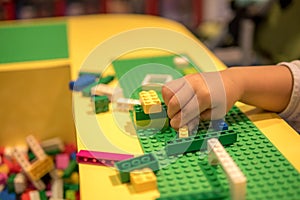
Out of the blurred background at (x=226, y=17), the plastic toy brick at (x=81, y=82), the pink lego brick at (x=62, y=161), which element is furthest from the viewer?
the blurred background at (x=226, y=17)

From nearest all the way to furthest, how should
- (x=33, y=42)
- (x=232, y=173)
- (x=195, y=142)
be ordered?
(x=232, y=173) < (x=195, y=142) < (x=33, y=42)

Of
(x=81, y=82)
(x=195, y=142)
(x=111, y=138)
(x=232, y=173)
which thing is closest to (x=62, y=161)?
(x=81, y=82)

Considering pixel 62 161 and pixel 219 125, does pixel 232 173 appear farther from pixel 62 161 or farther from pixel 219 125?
pixel 62 161

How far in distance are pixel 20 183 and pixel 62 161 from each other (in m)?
0.12

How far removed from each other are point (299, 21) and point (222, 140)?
77 cm

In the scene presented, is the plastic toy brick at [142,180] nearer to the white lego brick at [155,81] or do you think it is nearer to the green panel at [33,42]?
the white lego brick at [155,81]

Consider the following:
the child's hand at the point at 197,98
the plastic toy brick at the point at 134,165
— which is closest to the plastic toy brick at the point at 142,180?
the plastic toy brick at the point at 134,165

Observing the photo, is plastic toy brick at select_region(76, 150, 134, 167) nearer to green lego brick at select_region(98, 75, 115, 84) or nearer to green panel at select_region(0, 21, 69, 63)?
green lego brick at select_region(98, 75, 115, 84)

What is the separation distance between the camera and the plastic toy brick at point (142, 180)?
0.53 metres

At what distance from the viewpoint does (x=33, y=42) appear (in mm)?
1134

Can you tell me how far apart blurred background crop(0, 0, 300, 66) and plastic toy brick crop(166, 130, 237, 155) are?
2.27 feet

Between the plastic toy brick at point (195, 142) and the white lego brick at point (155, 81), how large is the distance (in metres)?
0.19

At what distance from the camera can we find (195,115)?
66 cm

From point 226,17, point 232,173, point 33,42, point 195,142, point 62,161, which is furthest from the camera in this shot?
point 226,17
